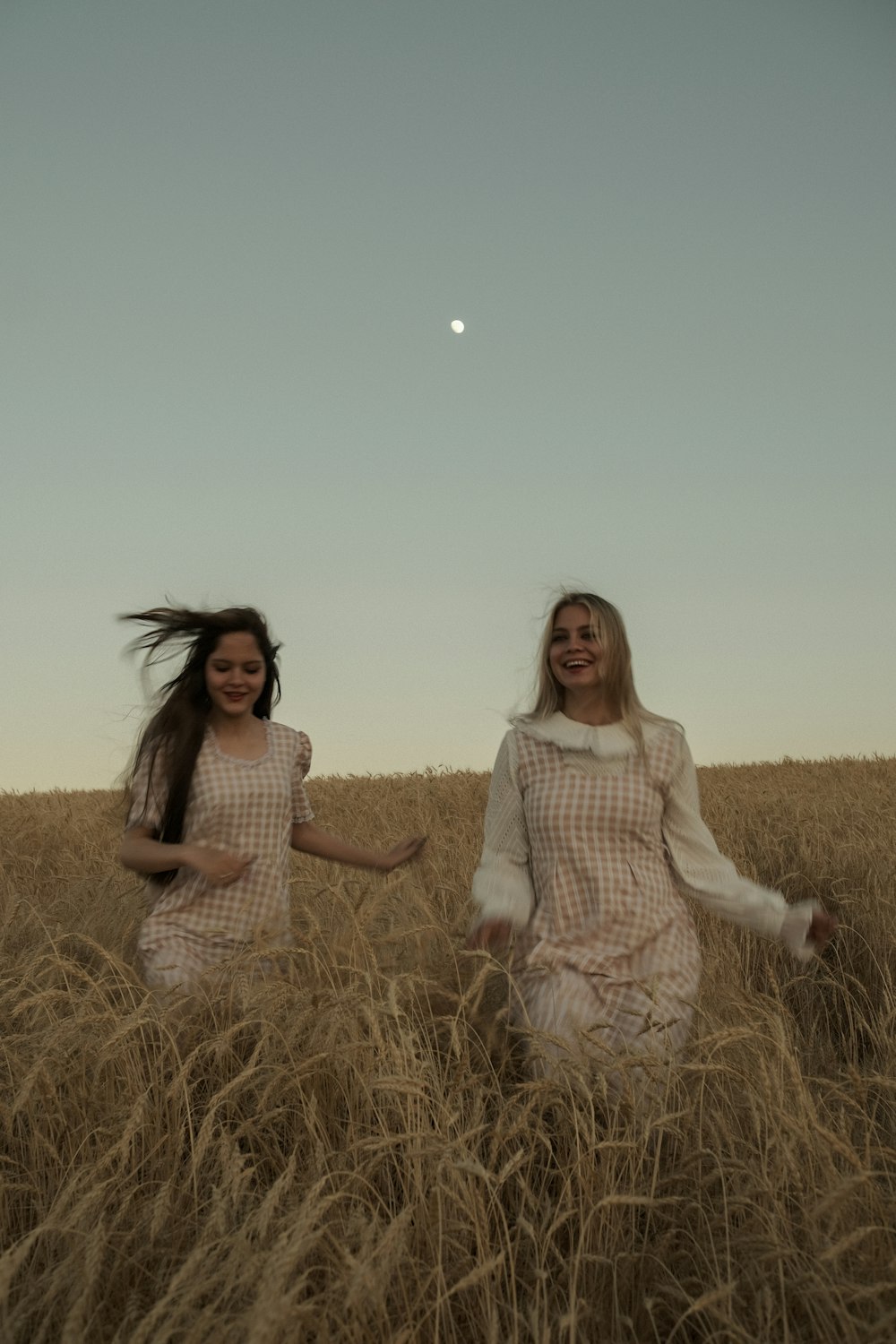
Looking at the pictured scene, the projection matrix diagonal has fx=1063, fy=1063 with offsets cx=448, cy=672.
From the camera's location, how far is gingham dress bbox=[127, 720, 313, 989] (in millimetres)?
3549

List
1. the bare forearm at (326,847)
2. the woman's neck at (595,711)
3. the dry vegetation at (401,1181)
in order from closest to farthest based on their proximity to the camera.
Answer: the dry vegetation at (401,1181) < the woman's neck at (595,711) < the bare forearm at (326,847)

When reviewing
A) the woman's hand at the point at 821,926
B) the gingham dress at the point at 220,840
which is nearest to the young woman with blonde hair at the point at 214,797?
the gingham dress at the point at 220,840

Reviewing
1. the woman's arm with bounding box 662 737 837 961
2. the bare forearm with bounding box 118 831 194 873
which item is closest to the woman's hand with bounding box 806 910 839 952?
the woman's arm with bounding box 662 737 837 961

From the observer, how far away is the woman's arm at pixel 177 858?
3225 mm

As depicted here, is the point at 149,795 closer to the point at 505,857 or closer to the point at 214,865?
the point at 214,865

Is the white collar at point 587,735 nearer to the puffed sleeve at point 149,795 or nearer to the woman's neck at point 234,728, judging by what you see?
the woman's neck at point 234,728

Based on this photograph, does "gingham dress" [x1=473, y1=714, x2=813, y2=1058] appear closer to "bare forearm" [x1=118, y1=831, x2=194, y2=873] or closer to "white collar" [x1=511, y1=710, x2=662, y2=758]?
"white collar" [x1=511, y1=710, x2=662, y2=758]

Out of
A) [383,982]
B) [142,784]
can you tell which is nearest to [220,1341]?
[383,982]

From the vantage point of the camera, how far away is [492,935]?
3.20m

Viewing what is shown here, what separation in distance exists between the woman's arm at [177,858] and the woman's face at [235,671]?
511mm

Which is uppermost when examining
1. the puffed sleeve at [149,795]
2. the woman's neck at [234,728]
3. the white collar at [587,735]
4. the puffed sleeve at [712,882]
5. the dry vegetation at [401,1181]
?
the woman's neck at [234,728]

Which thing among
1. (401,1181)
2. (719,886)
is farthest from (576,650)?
(401,1181)

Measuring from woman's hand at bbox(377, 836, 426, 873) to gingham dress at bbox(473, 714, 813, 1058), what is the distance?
0.91 ft

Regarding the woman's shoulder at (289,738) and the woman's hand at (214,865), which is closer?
the woman's hand at (214,865)
